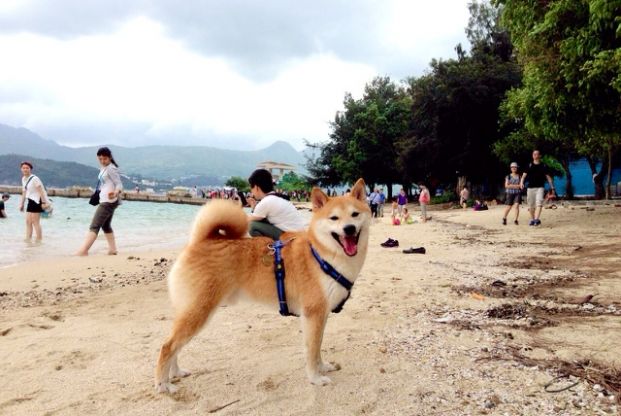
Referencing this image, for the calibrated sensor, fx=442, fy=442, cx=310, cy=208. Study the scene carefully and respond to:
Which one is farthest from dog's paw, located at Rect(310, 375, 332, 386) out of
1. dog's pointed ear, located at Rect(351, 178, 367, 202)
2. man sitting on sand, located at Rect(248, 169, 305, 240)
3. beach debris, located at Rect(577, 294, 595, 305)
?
beach debris, located at Rect(577, 294, 595, 305)

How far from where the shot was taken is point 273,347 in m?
4.41

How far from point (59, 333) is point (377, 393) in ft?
11.6

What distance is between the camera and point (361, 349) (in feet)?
14.0

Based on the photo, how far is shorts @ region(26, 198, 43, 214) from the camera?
38.7 ft

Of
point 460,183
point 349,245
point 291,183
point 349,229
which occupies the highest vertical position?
point 291,183

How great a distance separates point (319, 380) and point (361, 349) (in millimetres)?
798

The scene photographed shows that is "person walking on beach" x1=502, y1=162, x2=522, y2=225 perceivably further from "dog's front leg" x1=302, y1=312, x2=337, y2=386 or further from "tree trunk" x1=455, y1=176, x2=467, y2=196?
"tree trunk" x1=455, y1=176, x2=467, y2=196

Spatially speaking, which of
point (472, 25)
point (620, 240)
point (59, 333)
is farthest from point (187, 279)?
point (472, 25)

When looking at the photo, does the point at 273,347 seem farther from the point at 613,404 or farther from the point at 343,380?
the point at 613,404

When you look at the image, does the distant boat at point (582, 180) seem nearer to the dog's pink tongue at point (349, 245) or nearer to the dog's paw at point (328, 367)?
the dog's paw at point (328, 367)

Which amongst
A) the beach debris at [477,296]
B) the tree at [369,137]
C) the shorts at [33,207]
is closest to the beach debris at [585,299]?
the beach debris at [477,296]

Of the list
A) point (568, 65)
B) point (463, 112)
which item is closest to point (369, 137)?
point (463, 112)

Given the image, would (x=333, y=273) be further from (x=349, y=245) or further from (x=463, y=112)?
(x=463, y=112)

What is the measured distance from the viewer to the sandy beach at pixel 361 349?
3230mm
